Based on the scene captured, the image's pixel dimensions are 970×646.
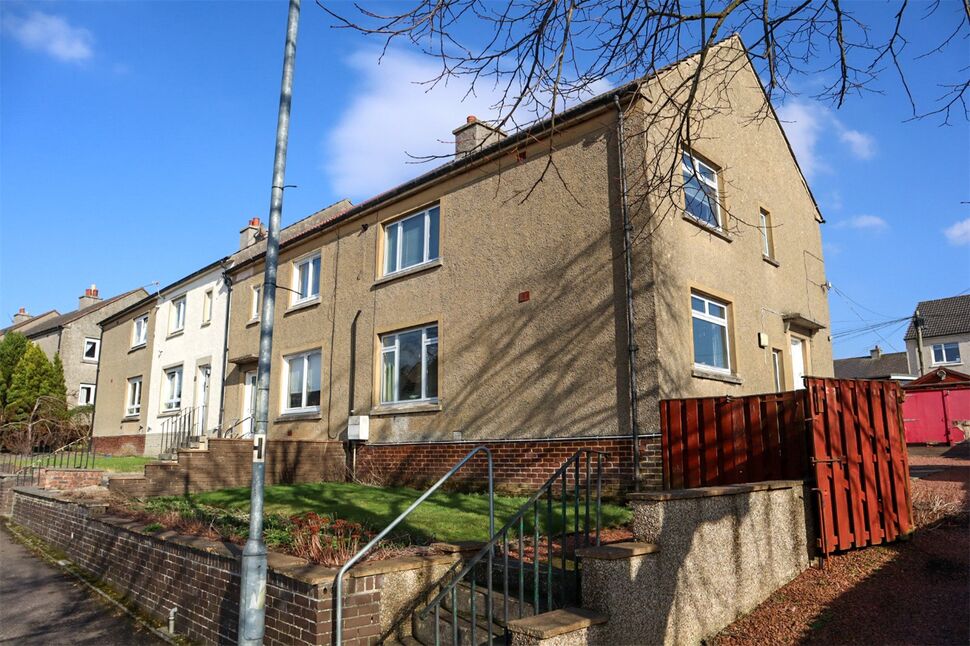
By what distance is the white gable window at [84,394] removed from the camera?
37.2 m

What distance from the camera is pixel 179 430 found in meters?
20.0

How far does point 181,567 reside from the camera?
285 inches

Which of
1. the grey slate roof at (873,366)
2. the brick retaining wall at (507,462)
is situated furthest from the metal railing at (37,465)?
the grey slate roof at (873,366)

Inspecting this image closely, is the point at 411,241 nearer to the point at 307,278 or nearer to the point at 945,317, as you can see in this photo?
the point at 307,278

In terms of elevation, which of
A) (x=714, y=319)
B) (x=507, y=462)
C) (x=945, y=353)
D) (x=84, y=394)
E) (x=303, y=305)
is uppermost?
(x=945, y=353)

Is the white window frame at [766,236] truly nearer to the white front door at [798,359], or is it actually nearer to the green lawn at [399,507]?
the white front door at [798,359]

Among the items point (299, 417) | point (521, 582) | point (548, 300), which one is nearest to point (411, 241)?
point (548, 300)

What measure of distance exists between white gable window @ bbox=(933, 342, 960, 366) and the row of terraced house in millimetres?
35899

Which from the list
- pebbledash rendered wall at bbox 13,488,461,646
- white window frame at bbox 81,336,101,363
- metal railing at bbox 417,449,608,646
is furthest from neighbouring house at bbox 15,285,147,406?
metal railing at bbox 417,449,608,646

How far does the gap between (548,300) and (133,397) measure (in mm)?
19504

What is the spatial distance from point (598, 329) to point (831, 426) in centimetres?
423

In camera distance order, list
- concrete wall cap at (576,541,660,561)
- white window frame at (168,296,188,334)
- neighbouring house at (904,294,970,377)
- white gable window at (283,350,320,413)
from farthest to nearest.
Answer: neighbouring house at (904,294,970,377), white window frame at (168,296,188,334), white gable window at (283,350,320,413), concrete wall cap at (576,541,660,561)

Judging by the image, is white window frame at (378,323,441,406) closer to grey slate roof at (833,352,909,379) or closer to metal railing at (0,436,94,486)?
metal railing at (0,436,94,486)

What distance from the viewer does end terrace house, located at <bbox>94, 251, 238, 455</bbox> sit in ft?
66.6
